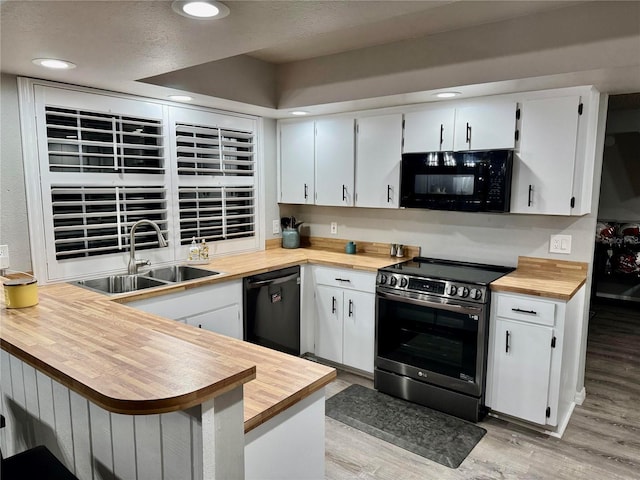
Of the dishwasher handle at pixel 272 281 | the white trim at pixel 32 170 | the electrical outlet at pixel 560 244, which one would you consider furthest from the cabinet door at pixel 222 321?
the electrical outlet at pixel 560 244

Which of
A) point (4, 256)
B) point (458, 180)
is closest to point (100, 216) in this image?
point (4, 256)

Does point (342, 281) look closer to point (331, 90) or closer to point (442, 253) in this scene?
point (442, 253)

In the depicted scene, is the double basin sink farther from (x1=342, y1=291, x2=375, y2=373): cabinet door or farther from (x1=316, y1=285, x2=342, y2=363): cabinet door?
(x1=342, y1=291, x2=375, y2=373): cabinet door

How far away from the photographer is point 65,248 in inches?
109

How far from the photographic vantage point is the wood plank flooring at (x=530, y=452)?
237cm

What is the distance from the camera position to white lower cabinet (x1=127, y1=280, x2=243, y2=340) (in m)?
2.67

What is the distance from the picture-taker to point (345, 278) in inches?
137

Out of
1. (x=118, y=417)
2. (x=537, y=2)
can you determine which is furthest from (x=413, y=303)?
(x=118, y=417)

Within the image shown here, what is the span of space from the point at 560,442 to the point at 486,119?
210 cm

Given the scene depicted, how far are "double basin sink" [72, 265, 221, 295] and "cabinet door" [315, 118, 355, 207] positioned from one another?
1.28 m

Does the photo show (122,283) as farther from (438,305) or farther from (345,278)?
(438,305)

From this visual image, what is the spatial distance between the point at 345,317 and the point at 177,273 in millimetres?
1357

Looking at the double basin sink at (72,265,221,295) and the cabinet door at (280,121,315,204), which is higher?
the cabinet door at (280,121,315,204)

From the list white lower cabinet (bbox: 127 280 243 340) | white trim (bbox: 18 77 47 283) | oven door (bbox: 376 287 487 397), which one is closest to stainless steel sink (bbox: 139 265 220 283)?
white lower cabinet (bbox: 127 280 243 340)
